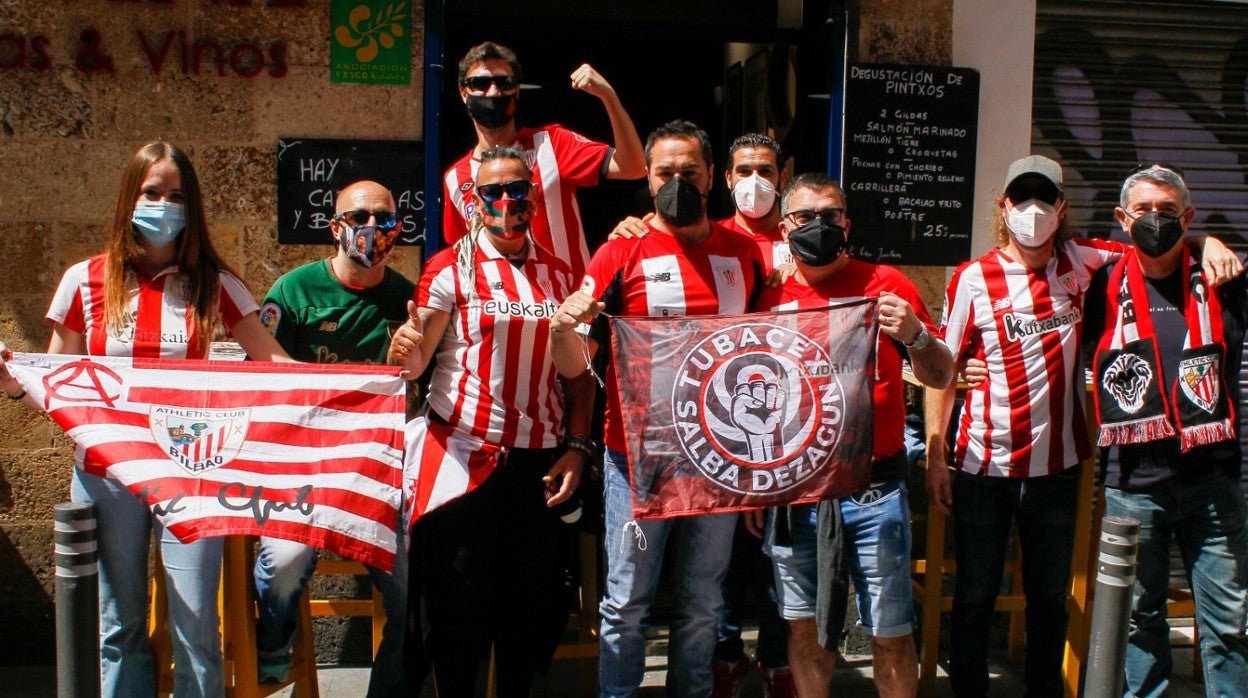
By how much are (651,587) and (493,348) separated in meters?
0.91

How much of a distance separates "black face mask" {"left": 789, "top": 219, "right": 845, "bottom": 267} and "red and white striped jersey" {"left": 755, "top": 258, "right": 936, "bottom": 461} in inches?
4.3

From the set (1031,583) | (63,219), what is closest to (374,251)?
(63,219)

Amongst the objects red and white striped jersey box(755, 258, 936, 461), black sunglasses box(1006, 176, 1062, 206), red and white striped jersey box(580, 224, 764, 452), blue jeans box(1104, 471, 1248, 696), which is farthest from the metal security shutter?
red and white striped jersey box(580, 224, 764, 452)

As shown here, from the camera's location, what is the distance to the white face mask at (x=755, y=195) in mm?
4266

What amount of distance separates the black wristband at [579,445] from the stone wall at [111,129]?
1.51 metres

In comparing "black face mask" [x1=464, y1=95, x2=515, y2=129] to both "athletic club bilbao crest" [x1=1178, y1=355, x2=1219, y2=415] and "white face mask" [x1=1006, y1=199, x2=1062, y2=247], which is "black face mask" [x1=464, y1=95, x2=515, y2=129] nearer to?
"white face mask" [x1=1006, y1=199, x2=1062, y2=247]

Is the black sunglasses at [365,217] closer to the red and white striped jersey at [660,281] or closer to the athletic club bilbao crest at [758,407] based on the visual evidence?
the red and white striped jersey at [660,281]

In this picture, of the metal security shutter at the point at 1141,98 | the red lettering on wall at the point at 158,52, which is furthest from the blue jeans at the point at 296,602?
the metal security shutter at the point at 1141,98

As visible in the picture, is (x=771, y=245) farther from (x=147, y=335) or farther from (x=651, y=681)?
(x=147, y=335)

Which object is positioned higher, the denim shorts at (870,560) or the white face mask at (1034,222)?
the white face mask at (1034,222)

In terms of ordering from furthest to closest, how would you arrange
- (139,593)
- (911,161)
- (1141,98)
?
(1141,98)
(911,161)
(139,593)

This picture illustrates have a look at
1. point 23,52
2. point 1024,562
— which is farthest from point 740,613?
point 23,52

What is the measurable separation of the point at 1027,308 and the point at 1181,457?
2.29ft

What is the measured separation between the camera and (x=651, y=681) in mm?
4906
